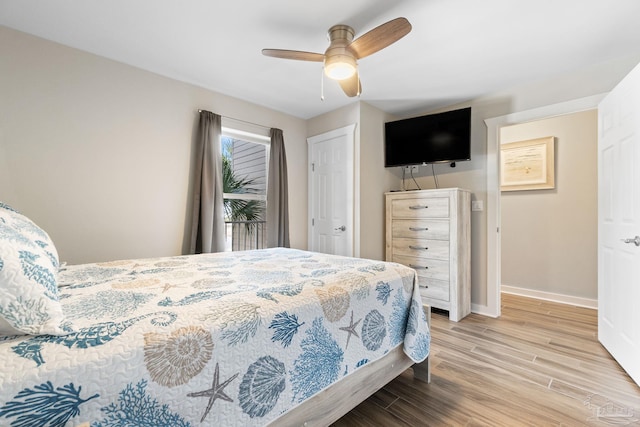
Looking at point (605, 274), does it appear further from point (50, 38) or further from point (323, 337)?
point (50, 38)

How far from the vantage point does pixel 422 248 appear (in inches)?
126

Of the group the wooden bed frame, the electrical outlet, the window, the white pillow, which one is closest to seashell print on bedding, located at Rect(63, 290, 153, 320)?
the white pillow

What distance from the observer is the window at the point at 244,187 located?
135 inches

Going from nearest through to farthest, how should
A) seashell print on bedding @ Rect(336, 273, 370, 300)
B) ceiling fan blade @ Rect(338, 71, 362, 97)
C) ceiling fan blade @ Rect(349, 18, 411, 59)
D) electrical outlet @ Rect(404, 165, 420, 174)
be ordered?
seashell print on bedding @ Rect(336, 273, 370, 300) → ceiling fan blade @ Rect(349, 18, 411, 59) → ceiling fan blade @ Rect(338, 71, 362, 97) → electrical outlet @ Rect(404, 165, 420, 174)

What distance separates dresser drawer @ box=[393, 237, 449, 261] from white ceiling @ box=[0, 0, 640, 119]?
5.43 feet

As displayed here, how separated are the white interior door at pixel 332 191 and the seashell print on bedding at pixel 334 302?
206 centimetres

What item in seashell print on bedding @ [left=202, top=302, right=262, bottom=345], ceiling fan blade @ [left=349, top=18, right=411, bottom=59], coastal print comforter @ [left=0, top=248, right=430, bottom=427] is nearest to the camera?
coastal print comforter @ [left=0, top=248, right=430, bottom=427]

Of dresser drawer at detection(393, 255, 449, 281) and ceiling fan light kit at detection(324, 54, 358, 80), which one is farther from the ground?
ceiling fan light kit at detection(324, 54, 358, 80)

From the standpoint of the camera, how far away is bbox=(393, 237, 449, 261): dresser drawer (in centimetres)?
304

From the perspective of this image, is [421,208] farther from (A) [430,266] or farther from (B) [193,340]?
(B) [193,340]

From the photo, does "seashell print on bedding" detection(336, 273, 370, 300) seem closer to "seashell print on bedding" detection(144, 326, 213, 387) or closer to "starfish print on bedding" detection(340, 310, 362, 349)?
"starfish print on bedding" detection(340, 310, 362, 349)

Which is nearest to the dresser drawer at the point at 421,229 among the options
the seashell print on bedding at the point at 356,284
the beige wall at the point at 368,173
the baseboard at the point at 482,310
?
the beige wall at the point at 368,173

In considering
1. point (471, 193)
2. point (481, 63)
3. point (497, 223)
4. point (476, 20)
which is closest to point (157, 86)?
point (476, 20)

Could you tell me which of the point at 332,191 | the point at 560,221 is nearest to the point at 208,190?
the point at 332,191
